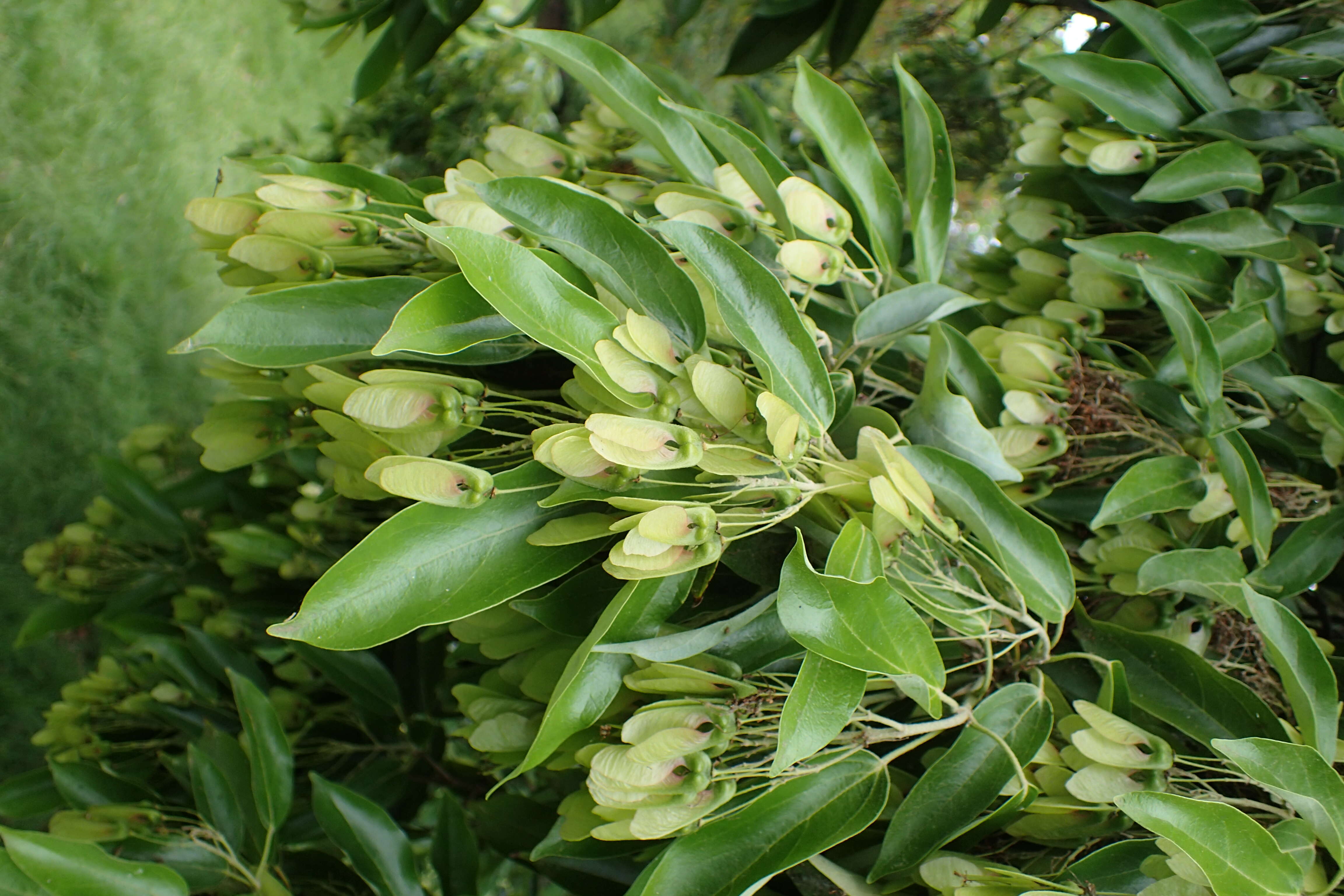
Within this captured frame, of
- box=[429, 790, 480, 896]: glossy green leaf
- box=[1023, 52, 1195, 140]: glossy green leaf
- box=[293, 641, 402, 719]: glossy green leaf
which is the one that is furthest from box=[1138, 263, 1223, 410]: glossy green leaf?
box=[293, 641, 402, 719]: glossy green leaf

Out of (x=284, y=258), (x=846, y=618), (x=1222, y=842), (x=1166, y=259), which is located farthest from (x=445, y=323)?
(x=1166, y=259)

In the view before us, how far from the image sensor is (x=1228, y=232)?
2.76 ft

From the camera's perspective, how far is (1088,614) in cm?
81

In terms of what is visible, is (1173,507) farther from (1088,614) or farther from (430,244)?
(430,244)

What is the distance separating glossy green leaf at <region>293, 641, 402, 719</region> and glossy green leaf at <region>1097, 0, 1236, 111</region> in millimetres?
1049

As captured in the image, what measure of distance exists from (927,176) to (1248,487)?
35 cm

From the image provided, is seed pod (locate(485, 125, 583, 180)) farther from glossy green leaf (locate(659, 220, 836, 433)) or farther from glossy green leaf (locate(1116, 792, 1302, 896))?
glossy green leaf (locate(1116, 792, 1302, 896))

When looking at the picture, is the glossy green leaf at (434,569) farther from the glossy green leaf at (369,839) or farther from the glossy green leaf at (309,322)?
the glossy green leaf at (369,839)

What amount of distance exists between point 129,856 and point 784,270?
903 mm

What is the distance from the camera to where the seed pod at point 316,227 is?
632 mm

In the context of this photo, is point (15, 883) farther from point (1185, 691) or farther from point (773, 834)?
point (1185, 691)

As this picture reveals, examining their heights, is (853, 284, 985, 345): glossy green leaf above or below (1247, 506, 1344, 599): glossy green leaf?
above

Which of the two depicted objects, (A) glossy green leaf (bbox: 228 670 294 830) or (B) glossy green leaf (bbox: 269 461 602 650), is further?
(A) glossy green leaf (bbox: 228 670 294 830)

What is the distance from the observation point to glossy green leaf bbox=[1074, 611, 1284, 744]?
0.64 metres
